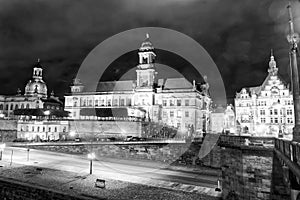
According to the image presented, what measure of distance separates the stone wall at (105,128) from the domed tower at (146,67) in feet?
61.9

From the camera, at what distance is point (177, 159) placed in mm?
35250

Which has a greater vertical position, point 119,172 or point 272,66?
point 272,66

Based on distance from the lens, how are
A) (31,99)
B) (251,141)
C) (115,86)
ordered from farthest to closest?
(31,99) < (115,86) < (251,141)

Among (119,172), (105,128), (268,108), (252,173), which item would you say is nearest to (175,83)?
(268,108)

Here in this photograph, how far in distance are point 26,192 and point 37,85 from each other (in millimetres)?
80649

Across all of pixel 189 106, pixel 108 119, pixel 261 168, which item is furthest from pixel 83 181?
pixel 189 106

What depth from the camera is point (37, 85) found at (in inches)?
3556

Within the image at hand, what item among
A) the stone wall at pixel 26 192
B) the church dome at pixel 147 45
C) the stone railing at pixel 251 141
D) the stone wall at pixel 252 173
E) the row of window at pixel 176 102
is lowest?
the stone wall at pixel 26 192

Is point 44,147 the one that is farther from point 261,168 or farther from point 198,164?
point 261,168

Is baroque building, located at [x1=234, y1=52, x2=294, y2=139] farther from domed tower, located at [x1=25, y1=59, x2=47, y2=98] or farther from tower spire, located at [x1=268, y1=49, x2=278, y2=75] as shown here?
domed tower, located at [x1=25, y1=59, x2=47, y2=98]

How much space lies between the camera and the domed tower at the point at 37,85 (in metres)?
89.1

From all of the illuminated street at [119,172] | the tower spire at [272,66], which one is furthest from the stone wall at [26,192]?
the tower spire at [272,66]

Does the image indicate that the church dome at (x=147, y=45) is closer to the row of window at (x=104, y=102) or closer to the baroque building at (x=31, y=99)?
the row of window at (x=104, y=102)

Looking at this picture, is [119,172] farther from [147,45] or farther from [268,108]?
[147,45]
